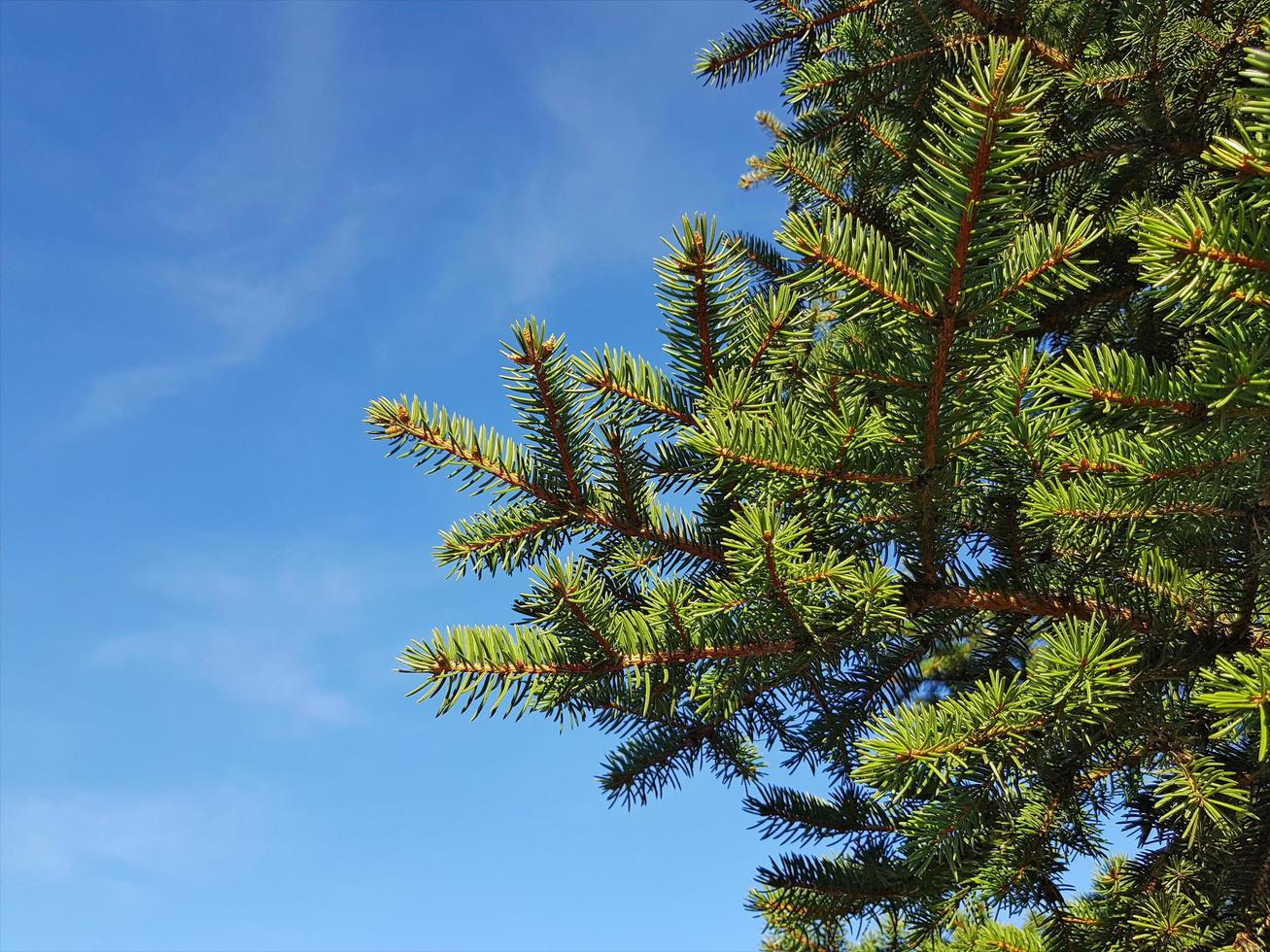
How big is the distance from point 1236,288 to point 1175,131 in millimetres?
1928

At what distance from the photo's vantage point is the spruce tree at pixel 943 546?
1311 millimetres

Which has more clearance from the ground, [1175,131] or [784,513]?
[1175,131]

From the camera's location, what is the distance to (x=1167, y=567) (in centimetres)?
201

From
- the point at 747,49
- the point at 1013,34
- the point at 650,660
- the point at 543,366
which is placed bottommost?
the point at 650,660

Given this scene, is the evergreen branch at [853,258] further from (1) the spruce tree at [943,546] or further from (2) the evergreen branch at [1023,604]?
(2) the evergreen branch at [1023,604]

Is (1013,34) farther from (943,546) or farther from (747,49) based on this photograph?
(943,546)

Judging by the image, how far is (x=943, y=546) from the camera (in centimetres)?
183

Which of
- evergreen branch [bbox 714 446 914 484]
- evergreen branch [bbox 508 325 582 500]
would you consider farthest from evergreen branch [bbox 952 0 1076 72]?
evergreen branch [bbox 508 325 582 500]

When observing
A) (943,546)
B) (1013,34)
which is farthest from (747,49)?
(943,546)

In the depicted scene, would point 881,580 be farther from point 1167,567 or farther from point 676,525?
point 1167,567

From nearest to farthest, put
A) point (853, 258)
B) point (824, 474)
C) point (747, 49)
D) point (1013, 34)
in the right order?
1. point (853, 258)
2. point (824, 474)
3. point (1013, 34)
4. point (747, 49)

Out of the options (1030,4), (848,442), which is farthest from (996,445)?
(1030,4)

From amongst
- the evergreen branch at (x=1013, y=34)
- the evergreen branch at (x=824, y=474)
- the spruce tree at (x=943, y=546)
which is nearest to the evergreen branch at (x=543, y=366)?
the spruce tree at (x=943, y=546)

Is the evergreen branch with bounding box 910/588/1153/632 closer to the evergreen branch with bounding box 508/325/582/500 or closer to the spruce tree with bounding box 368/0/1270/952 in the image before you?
the spruce tree with bounding box 368/0/1270/952
